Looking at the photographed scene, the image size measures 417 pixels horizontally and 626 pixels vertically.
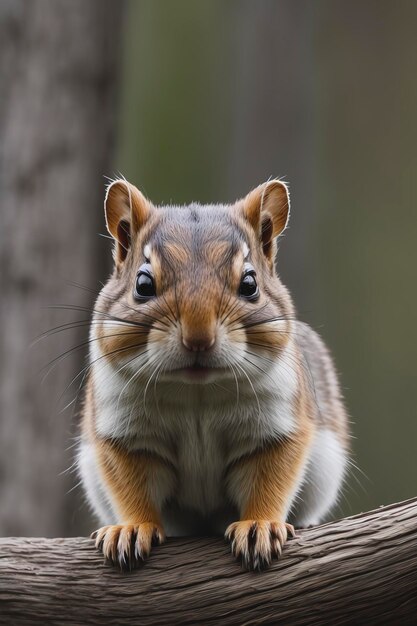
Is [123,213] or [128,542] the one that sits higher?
[123,213]

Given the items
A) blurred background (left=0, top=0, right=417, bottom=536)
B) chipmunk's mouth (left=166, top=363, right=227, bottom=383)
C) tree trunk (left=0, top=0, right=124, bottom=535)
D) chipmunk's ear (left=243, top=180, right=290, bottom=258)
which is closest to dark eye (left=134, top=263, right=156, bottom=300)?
chipmunk's mouth (left=166, top=363, right=227, bottom=383)

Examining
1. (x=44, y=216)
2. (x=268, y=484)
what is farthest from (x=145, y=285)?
(x=44, y=216)

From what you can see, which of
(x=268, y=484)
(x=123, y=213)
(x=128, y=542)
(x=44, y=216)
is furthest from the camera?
(x=44, y=216)

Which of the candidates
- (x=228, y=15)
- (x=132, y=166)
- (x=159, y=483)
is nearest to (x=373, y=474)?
(x=132, y=166)

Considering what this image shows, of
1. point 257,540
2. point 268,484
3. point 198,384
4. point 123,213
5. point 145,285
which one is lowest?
point 257,540

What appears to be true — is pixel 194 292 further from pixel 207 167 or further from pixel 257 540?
pixel 207 167

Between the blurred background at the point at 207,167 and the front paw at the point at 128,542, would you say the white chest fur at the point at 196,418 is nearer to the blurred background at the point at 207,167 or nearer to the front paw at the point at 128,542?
the front paw at the point at 128,542

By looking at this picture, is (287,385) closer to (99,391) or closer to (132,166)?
(99,391)

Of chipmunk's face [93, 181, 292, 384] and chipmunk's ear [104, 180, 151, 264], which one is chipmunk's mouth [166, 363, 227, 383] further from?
chipmunk's ear [104, 180, 151, 264]
